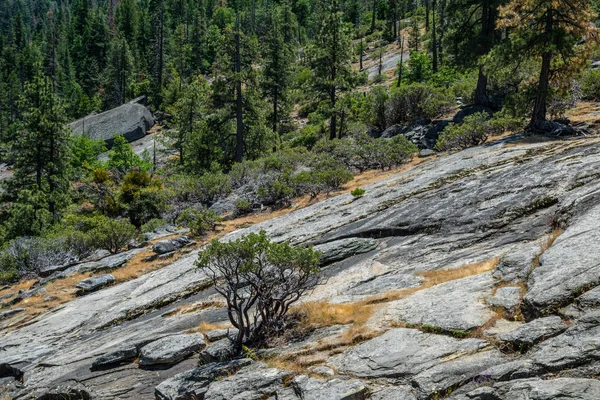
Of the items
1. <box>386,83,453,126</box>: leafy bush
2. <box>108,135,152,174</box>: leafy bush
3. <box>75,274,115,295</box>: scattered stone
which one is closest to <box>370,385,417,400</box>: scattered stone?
<box>75,274,115,295</box>: scattered stone

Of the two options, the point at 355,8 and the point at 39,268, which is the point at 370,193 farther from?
the point at 355,8

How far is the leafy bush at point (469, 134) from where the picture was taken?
68.7 ft

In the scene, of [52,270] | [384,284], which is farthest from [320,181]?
[52,270]

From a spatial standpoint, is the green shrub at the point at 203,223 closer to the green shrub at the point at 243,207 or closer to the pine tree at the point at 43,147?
the green shrub at the point at 243,207

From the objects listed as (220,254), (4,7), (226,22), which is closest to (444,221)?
(220,254)

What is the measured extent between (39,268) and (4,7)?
652 feet

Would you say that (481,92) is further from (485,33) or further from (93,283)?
(93,283)

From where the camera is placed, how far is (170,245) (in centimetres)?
1839

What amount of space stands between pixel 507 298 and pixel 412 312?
62.6 inches

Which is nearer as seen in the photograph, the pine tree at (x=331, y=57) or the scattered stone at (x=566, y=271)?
the scattered stone at (x=566, y=271)

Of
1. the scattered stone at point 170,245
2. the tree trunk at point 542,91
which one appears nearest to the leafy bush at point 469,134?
the tree trunk at point 542,91

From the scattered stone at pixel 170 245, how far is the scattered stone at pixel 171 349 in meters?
8.32

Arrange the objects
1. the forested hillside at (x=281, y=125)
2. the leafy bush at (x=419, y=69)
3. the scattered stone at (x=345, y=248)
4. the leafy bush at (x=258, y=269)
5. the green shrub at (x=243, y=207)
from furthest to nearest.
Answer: the leafy bush at (x=419, y=69) < the green shrub at (x=243, y=207) < the forested hillside at (x=281, y=125) < the scattered stone at (x=345, y=248) < the leafy bush at (x=258, y=269)

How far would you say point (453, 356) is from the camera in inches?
275
